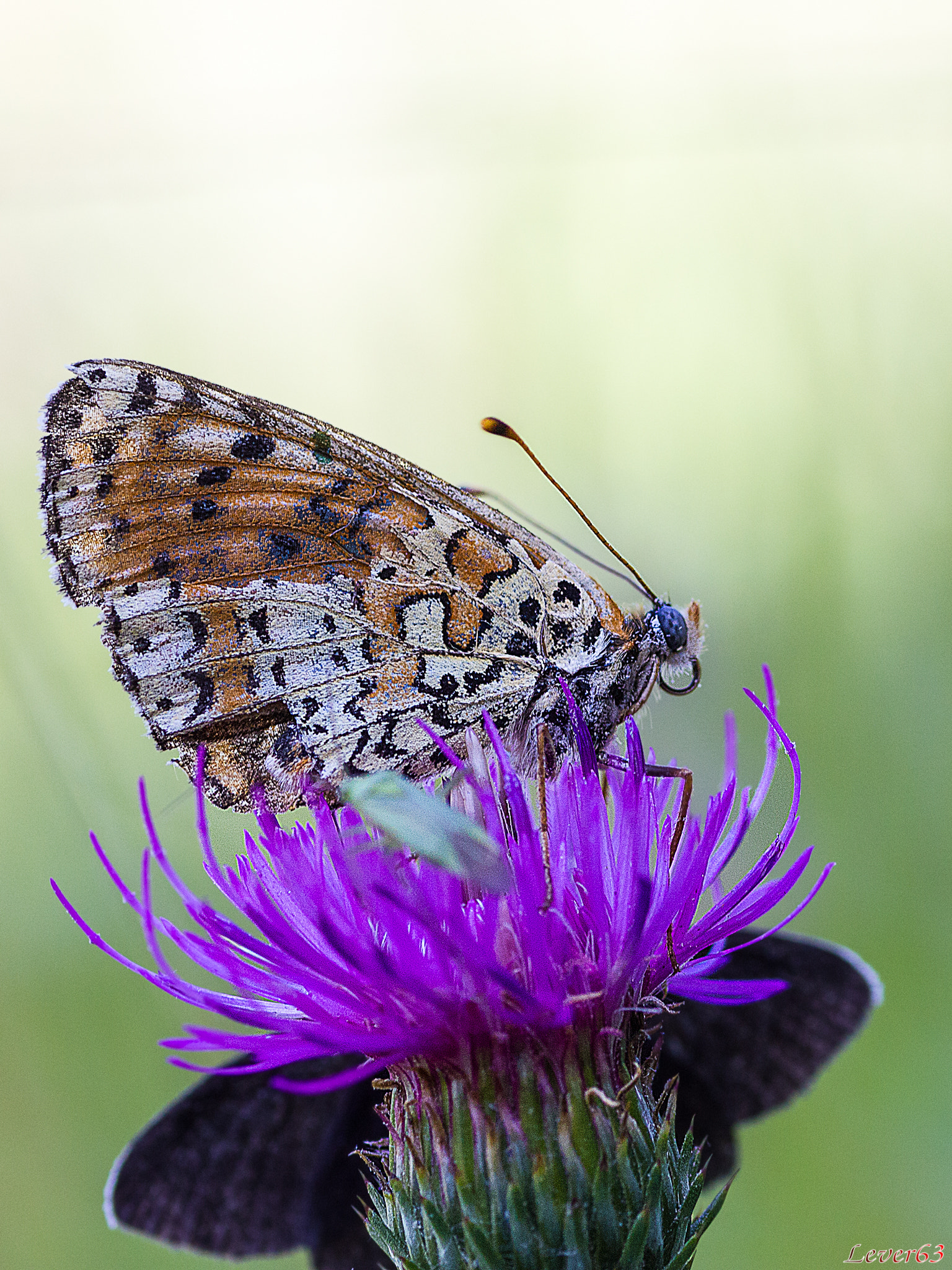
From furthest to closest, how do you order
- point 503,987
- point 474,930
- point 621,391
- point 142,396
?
1. point 621,391
2. point 142,396
3. point 474,930
4. point 503,987

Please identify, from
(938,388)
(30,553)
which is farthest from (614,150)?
(30,553)

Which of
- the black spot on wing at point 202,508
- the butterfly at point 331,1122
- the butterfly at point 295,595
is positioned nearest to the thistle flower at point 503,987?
the butterfly at point 295,595

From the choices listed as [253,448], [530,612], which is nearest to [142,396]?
[253,448]

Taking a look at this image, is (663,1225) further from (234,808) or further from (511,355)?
(511,355)

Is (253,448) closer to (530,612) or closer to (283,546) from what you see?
(283,546)

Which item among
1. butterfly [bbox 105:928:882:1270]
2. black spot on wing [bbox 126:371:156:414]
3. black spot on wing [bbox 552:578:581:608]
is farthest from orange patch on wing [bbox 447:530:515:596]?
butterfly [bbox 105:928:882:1270]

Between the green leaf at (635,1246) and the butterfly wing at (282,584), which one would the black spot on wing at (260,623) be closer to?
the butterfly wing at (282,584)
